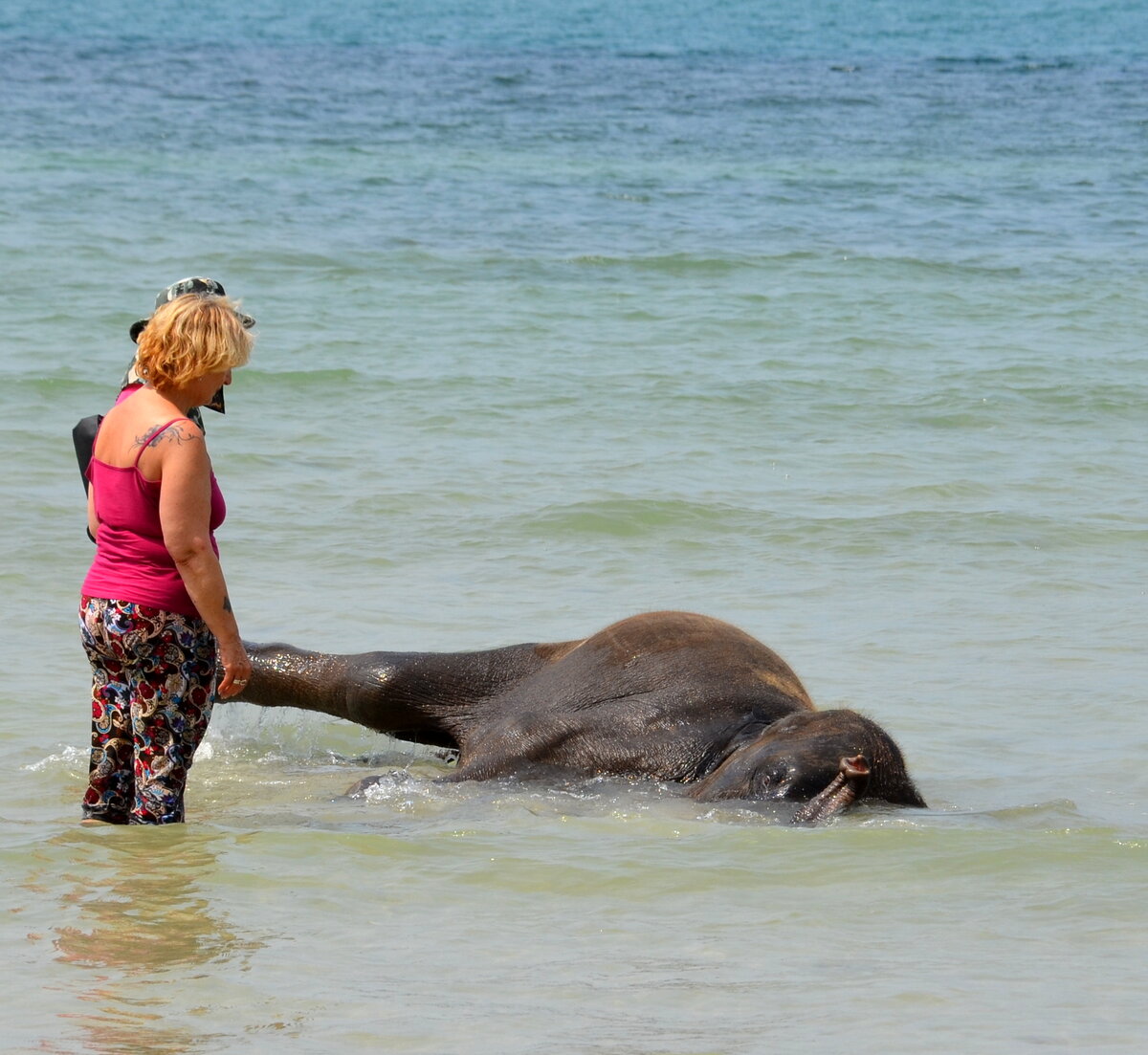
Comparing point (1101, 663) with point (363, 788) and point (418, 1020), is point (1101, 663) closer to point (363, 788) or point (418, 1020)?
point (363, 788)

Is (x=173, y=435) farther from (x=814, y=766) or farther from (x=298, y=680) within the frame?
(x=814, y=766)

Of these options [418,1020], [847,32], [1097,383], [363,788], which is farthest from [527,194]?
[847,32]

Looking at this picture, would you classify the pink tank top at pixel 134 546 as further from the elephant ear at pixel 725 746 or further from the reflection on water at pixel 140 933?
the elephant ear at pixel 725 746

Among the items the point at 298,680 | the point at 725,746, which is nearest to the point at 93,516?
the point at 298,680

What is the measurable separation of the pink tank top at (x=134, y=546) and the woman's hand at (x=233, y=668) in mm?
125

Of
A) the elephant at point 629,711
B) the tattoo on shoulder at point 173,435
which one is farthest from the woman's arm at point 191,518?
the elephant at point 629,711

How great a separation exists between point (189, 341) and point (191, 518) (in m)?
0.43

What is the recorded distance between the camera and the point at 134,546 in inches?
185

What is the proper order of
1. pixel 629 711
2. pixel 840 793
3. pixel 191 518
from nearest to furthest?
pixel 191 518 < pixel 840 793 < pixel 629 711

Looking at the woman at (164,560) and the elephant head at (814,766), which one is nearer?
the woman at (164,560)

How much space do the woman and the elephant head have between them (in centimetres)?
132

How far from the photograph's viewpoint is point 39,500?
942 centimetres

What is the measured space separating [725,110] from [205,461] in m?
27.9

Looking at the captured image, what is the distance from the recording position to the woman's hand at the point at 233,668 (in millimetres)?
4723
